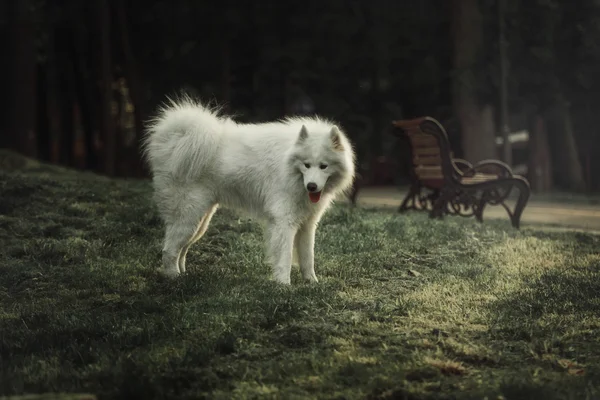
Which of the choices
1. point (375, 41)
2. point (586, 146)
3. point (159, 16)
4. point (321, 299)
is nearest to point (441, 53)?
point (375, 41)

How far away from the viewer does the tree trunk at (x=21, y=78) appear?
22000 millimetres

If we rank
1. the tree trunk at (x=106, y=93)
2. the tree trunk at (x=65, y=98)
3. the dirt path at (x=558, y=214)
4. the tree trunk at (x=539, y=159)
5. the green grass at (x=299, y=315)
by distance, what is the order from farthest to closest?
the tree trunk at (x=65, y=98), the tree trunk at (x=539, y=159), the tree trunk at (x=106, y=93), the dirt path at (x=558, y=214), the green grass at (x=299, y=315)

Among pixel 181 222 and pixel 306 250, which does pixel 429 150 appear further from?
pixel 181 222

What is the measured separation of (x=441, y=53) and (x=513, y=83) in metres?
4.55

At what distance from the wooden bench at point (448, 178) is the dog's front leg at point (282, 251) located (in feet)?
18.2

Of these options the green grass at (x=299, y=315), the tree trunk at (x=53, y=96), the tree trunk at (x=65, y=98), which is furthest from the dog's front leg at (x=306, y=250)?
the tree trunk at (x=65, y=98)

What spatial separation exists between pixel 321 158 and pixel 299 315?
5.17 feet

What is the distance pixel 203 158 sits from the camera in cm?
745

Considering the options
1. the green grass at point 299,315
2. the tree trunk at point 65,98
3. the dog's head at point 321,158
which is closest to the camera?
the green grass at point 299,315

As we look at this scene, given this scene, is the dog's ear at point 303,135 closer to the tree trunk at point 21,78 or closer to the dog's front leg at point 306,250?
the dog's front leg at point 306,250

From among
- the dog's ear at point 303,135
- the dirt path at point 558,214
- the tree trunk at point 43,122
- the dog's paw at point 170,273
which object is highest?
the tree trunk at point 43,122

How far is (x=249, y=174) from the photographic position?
7414 mm

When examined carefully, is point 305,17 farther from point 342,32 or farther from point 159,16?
point 159,16

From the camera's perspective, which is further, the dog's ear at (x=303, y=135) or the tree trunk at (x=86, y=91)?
the tree trunk at (x=86, y=91)
